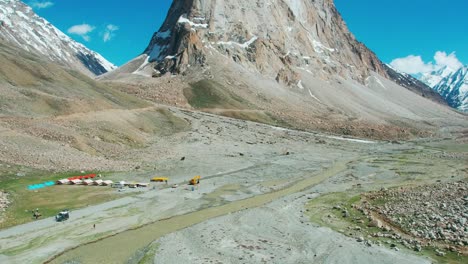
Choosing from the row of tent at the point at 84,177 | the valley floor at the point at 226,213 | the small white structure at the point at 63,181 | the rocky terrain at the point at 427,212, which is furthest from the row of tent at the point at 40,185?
the rocky terrain at the point at 427,212

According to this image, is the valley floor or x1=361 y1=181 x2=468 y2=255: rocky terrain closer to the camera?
the valley floor

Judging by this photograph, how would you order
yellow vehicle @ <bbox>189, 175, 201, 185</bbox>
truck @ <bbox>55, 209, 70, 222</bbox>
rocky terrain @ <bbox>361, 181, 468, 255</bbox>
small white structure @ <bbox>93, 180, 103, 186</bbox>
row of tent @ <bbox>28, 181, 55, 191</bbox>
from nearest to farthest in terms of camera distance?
1. rocky terrain @ <bbox>361, 181, 468, 255</bbox>
2. truck @ <bbox>55, 209, 70, 222</bbox>
3. row of tent @ <bbox>28, 181, 55, 191</bbox>
4. small white structure @ <bbox>93, 180, 103, 186</bbox>
5. yellow vehicle @ <bbox>189, 175, 201, 185</bbox>

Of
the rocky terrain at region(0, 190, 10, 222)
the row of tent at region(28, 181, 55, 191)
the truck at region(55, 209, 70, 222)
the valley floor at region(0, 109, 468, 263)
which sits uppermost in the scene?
the row of tent at region(28, 181, 55, 191)

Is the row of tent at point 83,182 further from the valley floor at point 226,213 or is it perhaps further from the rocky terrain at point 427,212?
the rocky terrain at point 427,212

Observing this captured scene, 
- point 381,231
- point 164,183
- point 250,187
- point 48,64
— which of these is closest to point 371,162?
point 250,187

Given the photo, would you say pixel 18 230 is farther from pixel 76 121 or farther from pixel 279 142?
pixel 279 142

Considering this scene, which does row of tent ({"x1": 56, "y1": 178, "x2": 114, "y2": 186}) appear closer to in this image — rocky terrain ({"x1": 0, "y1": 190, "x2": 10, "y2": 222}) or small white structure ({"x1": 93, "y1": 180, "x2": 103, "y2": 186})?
small white structure ({"x1": 93, "y1": 180, "x2": 103, "y2": 186})

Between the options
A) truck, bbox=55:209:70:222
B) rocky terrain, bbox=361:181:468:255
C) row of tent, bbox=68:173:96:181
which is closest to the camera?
rocky terrain, bbox=361:181:468:255

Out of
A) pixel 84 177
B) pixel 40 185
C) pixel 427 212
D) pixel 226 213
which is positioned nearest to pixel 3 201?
pixel 40 185

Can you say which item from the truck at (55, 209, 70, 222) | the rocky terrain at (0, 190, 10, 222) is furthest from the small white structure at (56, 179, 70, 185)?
the truck at (55, 209, 70, 222)
